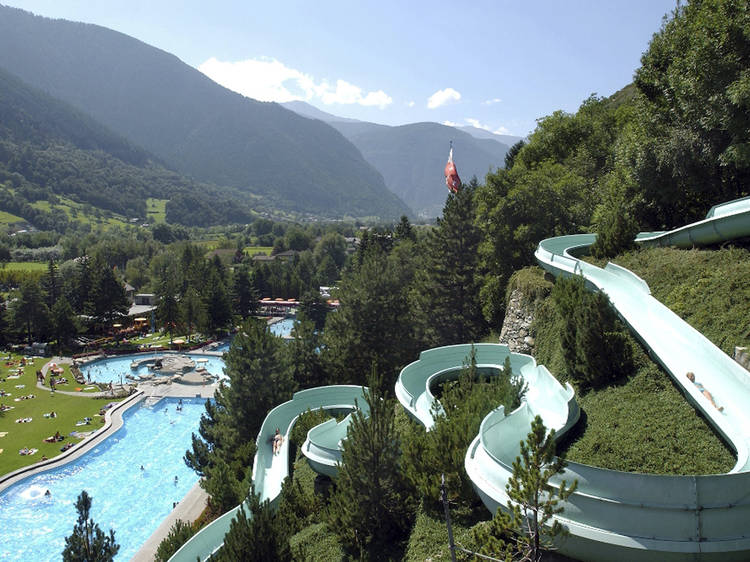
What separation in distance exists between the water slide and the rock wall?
120 inches

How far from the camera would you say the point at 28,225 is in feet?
479

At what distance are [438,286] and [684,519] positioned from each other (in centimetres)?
2361

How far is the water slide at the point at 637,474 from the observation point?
6.31 meters

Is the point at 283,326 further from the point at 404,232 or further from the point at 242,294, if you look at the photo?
the point at 404,232

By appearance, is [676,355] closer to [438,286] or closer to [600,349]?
[600,349]

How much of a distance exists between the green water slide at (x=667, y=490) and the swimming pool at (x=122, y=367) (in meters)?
38.0

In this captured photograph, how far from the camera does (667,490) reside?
6.43 metres

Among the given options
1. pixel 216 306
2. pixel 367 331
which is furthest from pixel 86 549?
pixel 216 306

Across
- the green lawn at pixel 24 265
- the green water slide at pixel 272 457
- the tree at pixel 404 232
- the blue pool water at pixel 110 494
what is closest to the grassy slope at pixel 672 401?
the green water slide at pixel 272 457

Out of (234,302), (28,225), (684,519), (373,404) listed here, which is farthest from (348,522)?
(28,225)

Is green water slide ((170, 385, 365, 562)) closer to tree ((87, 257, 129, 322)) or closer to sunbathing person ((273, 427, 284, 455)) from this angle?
sunbathing person ((273, 427, 284, 455))

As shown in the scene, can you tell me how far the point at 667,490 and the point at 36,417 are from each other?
38.4 meters

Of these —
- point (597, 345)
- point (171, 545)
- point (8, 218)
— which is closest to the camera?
point (597, 345)

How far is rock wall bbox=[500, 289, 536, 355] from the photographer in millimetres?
19703
